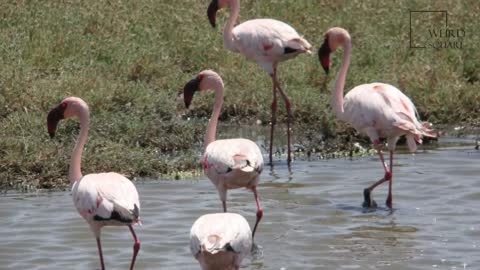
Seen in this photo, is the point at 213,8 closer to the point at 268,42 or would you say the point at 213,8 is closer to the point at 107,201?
the point at 268,42

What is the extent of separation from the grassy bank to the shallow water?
1.86ft

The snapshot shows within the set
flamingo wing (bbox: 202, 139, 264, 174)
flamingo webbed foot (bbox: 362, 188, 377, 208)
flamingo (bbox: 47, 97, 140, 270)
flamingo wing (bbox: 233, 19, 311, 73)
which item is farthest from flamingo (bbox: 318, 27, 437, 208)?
flamingo (bbox: 47, 97, 140, 270)

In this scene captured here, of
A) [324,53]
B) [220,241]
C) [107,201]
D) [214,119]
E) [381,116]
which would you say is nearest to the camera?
[220,241]

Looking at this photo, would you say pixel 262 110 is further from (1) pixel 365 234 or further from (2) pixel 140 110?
(1) pixel 365 234

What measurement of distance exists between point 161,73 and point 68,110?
4824 mm

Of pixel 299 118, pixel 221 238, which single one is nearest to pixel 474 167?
pixel 299 118

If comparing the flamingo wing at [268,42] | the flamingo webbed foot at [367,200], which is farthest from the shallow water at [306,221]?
the flamingo wing at [268,42]

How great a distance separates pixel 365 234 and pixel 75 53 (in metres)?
5.34

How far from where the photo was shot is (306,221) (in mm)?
9742

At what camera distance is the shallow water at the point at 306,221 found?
8.56m

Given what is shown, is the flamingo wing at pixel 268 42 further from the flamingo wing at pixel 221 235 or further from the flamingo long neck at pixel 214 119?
the flamingo wing at pixel 221 235

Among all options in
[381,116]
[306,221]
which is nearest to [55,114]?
[306,221]

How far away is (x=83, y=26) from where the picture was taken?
14.4 meters

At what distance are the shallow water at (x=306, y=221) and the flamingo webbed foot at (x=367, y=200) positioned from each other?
0.32 ft
